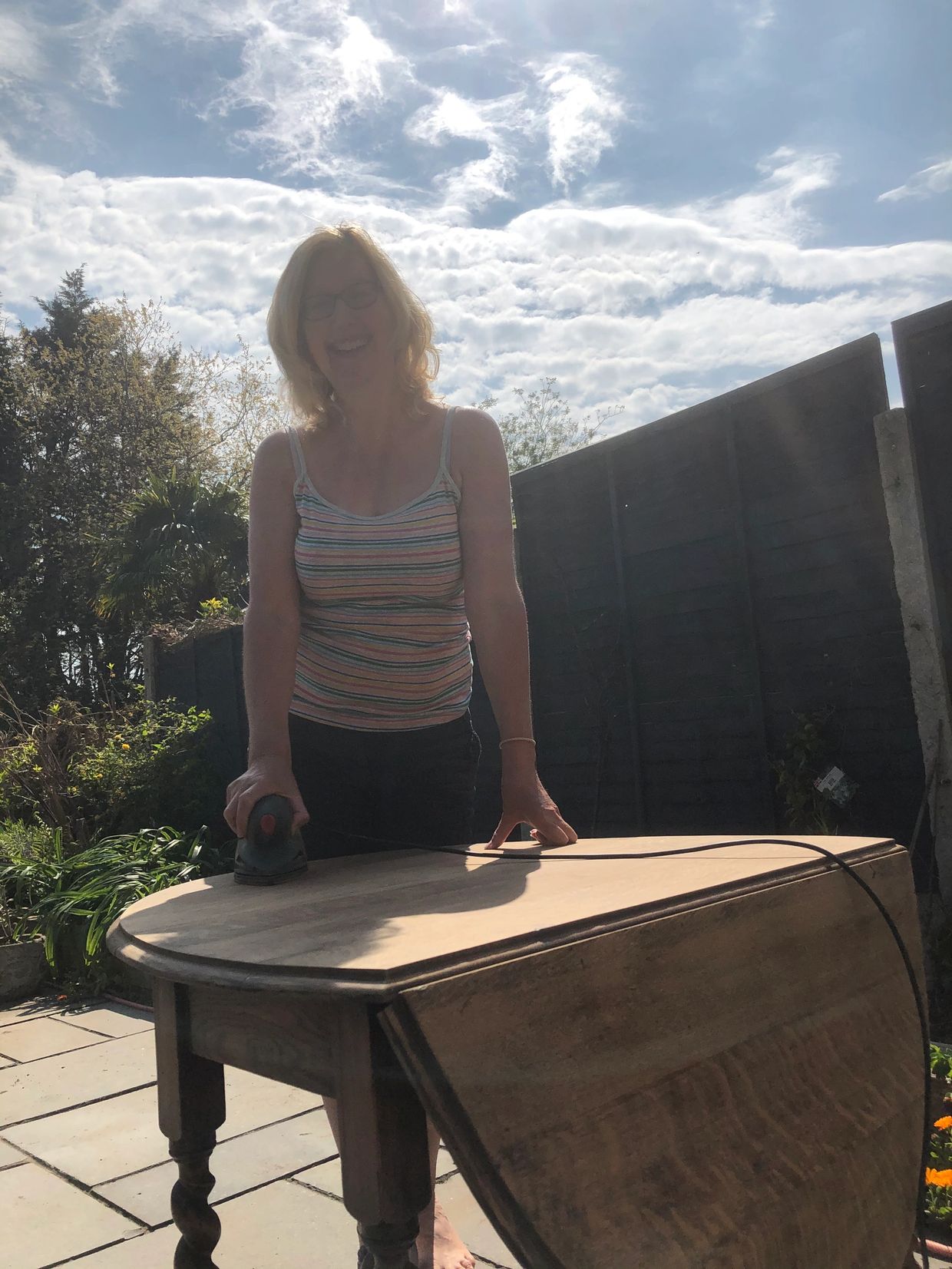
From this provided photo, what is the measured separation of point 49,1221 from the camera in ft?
6.67

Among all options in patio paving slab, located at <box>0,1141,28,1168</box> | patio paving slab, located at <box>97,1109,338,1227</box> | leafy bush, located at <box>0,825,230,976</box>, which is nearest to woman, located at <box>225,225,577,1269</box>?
patio paving slab, located at <box>97,1109,338,1227</box>

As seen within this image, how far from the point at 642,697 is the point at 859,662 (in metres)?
1.03

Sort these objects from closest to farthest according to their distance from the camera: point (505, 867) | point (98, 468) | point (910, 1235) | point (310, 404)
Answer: point (910, 1235) → point (505, 867) → point (310, 404) → point (98, 468)

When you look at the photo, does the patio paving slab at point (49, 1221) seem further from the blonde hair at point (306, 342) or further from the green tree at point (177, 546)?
the green tree at point (177, 546)

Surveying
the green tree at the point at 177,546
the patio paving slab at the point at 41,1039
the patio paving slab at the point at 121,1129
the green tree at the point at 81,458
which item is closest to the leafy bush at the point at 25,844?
the patio paving slab at the point at 41,1039

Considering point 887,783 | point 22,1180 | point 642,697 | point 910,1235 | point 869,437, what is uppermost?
point 869,437

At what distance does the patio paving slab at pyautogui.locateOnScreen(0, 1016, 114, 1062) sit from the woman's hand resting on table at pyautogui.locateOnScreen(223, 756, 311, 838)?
8.07ft

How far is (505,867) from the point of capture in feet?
4.14

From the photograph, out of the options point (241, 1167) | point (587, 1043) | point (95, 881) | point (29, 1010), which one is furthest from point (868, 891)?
point (95, 881)

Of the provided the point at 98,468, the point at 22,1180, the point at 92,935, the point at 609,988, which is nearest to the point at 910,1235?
the point at 609,988

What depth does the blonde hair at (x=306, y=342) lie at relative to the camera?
156 cm

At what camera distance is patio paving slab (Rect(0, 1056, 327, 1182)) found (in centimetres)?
232

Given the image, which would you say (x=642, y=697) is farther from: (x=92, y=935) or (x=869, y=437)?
(x=92, y=935)

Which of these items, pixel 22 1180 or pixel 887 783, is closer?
pixel 22 1180
